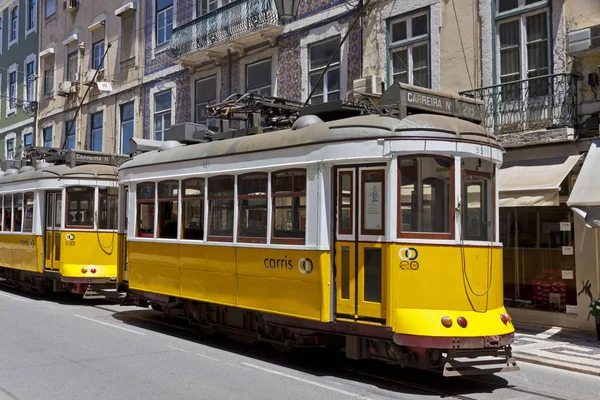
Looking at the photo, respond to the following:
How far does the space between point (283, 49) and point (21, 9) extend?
20.4m

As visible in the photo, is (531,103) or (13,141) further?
(13,141)

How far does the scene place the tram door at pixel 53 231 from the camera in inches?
609

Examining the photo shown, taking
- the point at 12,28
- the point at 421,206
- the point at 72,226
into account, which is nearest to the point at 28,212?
the point at 72,226

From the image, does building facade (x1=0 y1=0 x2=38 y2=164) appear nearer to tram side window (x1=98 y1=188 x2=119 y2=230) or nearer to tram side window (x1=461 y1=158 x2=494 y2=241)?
Answer: tram side window (x1=98 y1=188 x2=119 y2=230)

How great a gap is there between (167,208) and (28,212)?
7104 millimetres

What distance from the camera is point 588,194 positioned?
10.4 meters

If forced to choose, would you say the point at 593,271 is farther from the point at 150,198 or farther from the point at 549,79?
the point at 150,198

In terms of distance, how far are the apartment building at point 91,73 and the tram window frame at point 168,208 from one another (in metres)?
13.4

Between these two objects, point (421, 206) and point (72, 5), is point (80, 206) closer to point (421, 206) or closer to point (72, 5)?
point (421, 206)

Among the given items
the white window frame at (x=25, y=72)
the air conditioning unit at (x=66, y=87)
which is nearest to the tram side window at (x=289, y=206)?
the air conditioning unit at (x=66, y=87)

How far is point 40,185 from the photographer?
51.8ft

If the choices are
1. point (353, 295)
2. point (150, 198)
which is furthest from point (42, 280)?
point (353, 295)

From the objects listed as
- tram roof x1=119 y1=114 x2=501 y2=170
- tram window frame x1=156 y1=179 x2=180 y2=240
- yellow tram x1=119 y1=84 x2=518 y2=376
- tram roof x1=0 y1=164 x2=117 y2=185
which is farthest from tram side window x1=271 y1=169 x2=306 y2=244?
tram roof x1=0 y1=164 x2=117 y2=185

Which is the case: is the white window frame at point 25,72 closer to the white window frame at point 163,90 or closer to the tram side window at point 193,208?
the white window frame at point 163,90
